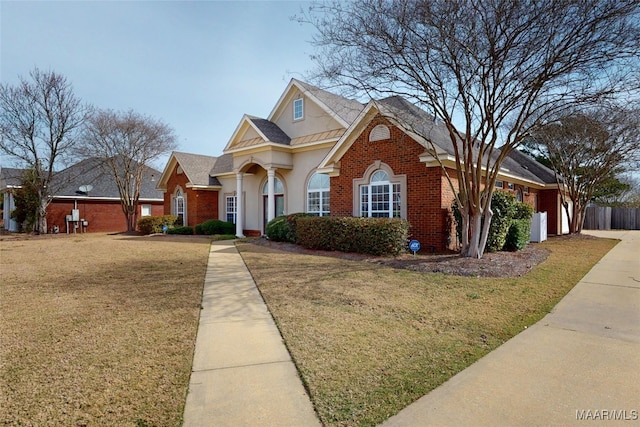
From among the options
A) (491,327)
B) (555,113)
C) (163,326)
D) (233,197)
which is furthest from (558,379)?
(233,197)

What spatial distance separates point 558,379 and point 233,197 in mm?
21734

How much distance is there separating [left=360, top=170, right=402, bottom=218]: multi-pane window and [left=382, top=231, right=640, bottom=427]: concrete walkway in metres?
8.47

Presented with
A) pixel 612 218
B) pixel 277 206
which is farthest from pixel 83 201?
pixel 612 218

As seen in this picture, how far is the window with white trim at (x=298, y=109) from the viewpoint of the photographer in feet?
63.3

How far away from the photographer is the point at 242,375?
11.7 ft

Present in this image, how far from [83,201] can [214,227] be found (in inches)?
533

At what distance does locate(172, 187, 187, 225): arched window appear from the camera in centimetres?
2492

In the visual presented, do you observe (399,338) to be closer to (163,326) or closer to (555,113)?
(163,326)

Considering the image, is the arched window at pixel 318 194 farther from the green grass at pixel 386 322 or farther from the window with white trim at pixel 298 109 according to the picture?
the green grass at pixel 386 322

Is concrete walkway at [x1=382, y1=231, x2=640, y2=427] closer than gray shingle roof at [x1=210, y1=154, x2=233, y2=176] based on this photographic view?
Yes

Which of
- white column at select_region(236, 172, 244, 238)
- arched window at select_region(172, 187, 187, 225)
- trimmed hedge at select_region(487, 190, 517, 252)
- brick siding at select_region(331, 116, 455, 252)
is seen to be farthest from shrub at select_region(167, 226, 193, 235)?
trimmed hedge at select_region(487, 190, 517, 252)

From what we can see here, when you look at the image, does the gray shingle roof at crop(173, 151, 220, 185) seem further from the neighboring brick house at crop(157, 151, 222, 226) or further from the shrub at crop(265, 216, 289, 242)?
the shrub at crop(265, 216, 289, 242)

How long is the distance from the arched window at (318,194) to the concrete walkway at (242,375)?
38.6 feet

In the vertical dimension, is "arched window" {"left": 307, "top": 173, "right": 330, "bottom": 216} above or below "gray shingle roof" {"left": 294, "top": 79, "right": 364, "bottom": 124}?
below
